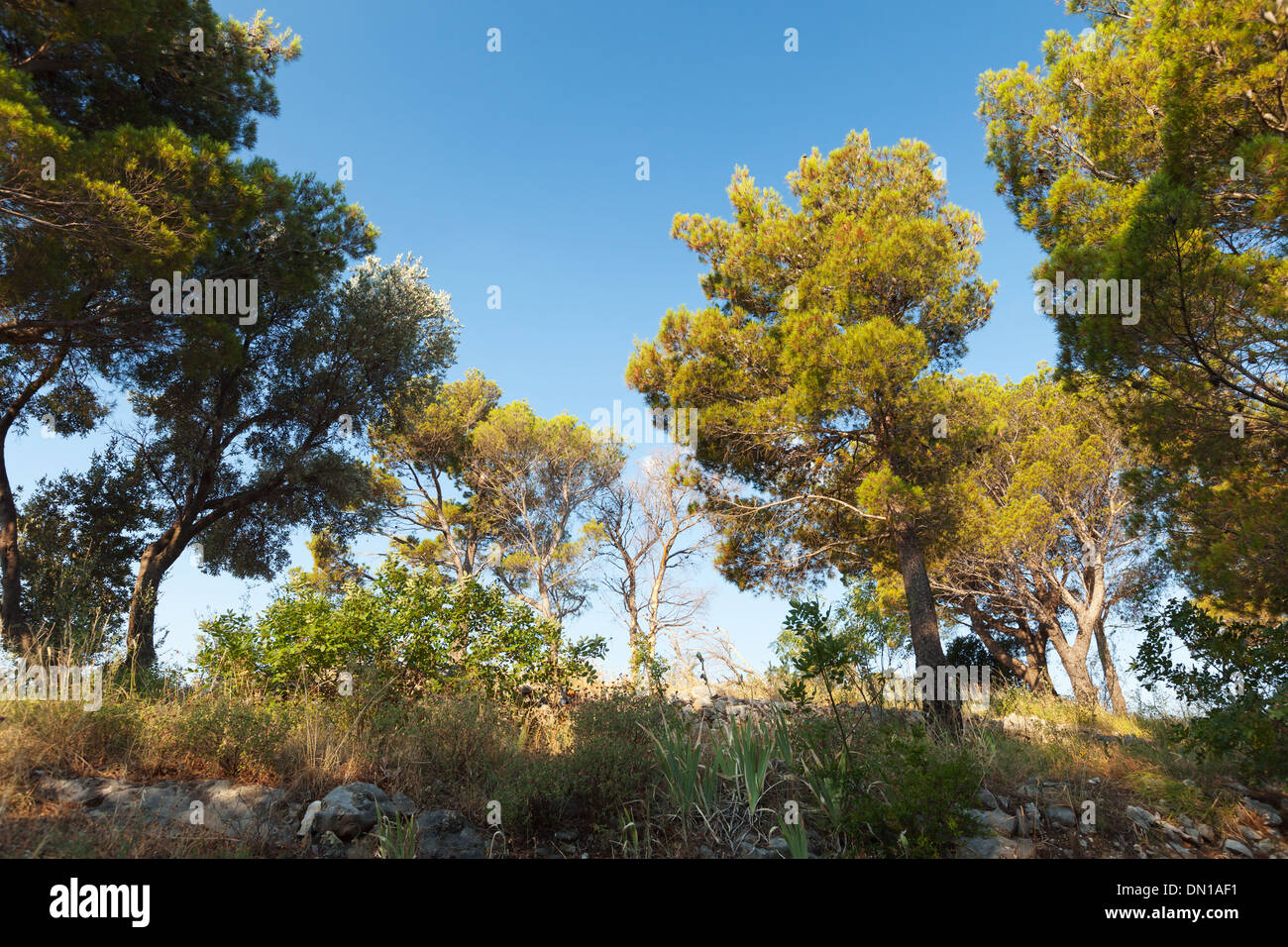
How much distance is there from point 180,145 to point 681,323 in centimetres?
748

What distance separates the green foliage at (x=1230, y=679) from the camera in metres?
4.90

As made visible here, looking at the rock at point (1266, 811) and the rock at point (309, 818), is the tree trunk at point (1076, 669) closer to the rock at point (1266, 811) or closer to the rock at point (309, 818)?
the rock at point (1266, 811)

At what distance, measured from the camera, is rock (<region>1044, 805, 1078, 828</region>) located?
509cm

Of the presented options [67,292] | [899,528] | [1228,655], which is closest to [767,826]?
[1228,655]

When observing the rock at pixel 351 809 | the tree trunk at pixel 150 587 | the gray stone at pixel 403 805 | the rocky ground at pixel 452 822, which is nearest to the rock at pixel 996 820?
the rocky ground at pixel 452 822

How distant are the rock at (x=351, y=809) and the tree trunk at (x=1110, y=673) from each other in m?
14.3

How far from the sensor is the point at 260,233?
34.5ft

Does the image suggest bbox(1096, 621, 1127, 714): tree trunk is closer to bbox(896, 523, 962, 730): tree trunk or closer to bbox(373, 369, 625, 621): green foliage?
bbox(896, 523, 962, 730): tree trunk

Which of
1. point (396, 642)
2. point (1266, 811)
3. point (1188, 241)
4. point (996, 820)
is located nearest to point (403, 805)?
point (396, 642)

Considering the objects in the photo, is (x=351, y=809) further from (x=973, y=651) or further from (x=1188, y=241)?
(x=973, y=651)

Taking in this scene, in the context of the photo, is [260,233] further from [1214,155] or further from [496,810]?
[1214,155]

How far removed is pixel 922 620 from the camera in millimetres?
9953
